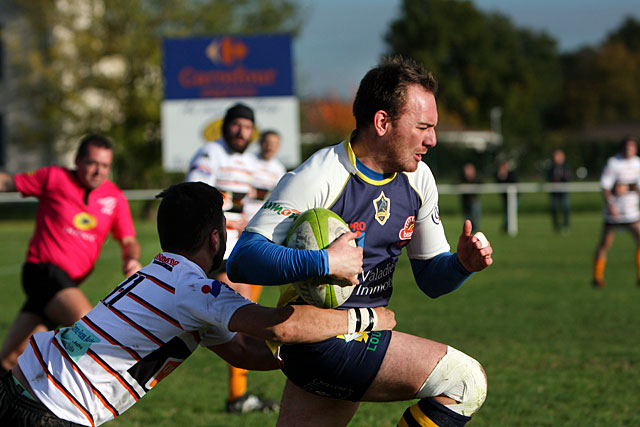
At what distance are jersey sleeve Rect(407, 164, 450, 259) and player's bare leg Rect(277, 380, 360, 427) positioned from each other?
2.69ft

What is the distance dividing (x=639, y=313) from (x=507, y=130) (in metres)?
74.3

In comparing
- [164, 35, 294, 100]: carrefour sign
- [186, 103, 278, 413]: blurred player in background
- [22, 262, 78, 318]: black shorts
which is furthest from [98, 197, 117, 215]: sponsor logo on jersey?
[164, 35, 294, 100]: carrefour sign

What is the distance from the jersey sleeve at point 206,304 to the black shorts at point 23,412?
64 cm

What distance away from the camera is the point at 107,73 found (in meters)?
36.9

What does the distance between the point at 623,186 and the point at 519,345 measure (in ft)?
18.5

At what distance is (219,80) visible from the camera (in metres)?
18.4

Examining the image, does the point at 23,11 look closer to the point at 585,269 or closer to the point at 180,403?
the point at 585,269

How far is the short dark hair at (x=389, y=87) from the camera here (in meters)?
3.61

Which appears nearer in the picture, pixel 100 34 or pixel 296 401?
pixel 296 401

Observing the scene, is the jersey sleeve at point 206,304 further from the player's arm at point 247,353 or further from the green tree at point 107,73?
the green tree at point 107,73

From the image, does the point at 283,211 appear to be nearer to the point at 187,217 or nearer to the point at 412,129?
the point at 187,217

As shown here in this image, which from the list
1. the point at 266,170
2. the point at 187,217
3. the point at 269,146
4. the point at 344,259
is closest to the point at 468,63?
the point at 269,146

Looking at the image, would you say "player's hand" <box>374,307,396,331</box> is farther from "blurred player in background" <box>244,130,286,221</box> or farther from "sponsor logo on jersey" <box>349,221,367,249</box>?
"blurred player in background" <box>244,130,286,221</box>

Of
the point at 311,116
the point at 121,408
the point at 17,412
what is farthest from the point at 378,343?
the point at 311,116
